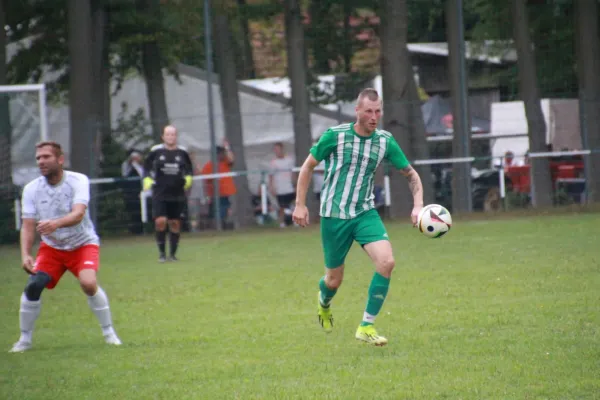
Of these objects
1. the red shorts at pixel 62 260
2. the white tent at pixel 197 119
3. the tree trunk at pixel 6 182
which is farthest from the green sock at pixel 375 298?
the white tent at pixel 197 119

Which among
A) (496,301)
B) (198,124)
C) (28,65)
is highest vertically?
(28,65)

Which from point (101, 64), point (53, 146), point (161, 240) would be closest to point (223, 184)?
point (101, 64)

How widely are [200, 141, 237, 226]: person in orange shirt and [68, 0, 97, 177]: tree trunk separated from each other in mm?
2522

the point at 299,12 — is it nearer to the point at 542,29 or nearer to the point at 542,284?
the point at 542,29

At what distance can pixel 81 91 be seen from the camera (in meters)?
22.9

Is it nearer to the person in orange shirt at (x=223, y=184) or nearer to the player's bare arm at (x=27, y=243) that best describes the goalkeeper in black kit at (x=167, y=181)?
the person in orange shirt at (x=223, y=184)

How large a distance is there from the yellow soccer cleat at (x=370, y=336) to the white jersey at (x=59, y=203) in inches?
99.2

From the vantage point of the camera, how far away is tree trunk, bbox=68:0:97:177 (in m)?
22.8

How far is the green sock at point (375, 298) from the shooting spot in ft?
26.6

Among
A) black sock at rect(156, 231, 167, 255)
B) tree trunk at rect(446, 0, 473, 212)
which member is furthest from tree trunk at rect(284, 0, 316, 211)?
black sock at rect(156, 231, 167, 255)

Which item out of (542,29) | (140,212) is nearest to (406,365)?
(140,212)

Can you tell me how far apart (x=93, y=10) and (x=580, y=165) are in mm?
A: 11603

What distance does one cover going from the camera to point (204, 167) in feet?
78.1

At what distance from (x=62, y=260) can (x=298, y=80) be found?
16011 mm
